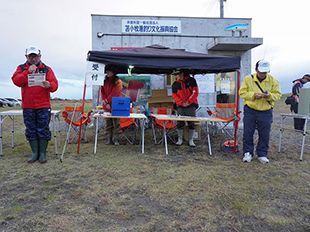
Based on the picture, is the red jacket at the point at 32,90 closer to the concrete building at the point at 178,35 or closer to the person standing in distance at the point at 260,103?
the person standing in distance at the point at 260,103

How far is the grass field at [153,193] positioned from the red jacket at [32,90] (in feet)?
3.14

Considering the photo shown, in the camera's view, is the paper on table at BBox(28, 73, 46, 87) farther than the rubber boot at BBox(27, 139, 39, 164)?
No

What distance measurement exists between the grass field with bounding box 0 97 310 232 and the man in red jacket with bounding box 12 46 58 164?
43 centimetres

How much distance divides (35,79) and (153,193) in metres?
2.48

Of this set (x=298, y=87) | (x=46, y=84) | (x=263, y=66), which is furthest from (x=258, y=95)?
(x=298, y=87)

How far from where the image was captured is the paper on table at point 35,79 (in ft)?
11.7

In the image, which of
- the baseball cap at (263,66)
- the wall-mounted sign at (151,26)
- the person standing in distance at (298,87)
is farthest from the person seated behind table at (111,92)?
the person standing in distance at (298,87)

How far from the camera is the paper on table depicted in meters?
3.57

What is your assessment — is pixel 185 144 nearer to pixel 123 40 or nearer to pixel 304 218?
pixel 304 218

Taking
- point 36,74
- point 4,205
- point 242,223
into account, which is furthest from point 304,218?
point 36,74

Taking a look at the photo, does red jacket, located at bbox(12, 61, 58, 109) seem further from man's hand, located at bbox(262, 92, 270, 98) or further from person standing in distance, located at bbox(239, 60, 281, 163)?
man's hand, located at bbox(262, 92, 270, 98)

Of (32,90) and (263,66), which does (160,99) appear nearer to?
(263,66)

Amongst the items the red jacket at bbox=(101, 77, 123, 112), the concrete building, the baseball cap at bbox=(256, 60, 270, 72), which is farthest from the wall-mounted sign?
the baseball cap at bbox=(256, 60, 270, 72)

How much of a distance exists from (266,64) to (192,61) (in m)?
1.26
